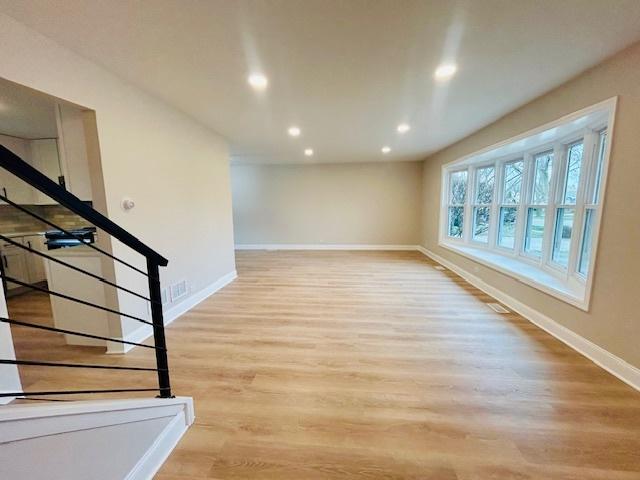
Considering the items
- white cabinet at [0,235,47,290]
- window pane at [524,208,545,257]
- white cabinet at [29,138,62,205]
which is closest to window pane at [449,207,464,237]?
→ window pane at [524,208,545,257]

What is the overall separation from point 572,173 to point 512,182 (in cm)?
109

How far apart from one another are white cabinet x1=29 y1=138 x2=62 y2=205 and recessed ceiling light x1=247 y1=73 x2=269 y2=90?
3.35 meters

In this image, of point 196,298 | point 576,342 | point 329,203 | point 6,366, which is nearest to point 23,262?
point 196,298

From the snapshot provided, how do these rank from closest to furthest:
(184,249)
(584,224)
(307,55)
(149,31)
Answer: (149,31), (307,55), (584,224), (184,249)

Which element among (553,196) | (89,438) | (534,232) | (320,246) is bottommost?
(320,246)

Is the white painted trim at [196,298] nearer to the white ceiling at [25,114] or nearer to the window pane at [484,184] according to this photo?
the white ceiling at [25,114]

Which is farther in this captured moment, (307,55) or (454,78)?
(454,78)

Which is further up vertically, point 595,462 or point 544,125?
point 544,125

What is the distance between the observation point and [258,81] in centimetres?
238

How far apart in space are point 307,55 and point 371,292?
298cm

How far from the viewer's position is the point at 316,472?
1348mm

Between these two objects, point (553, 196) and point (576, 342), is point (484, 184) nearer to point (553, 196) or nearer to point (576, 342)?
point (553, 196)

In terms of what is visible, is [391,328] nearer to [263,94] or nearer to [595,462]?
[595,462]

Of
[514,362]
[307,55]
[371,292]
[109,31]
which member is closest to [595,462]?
[514,362]
